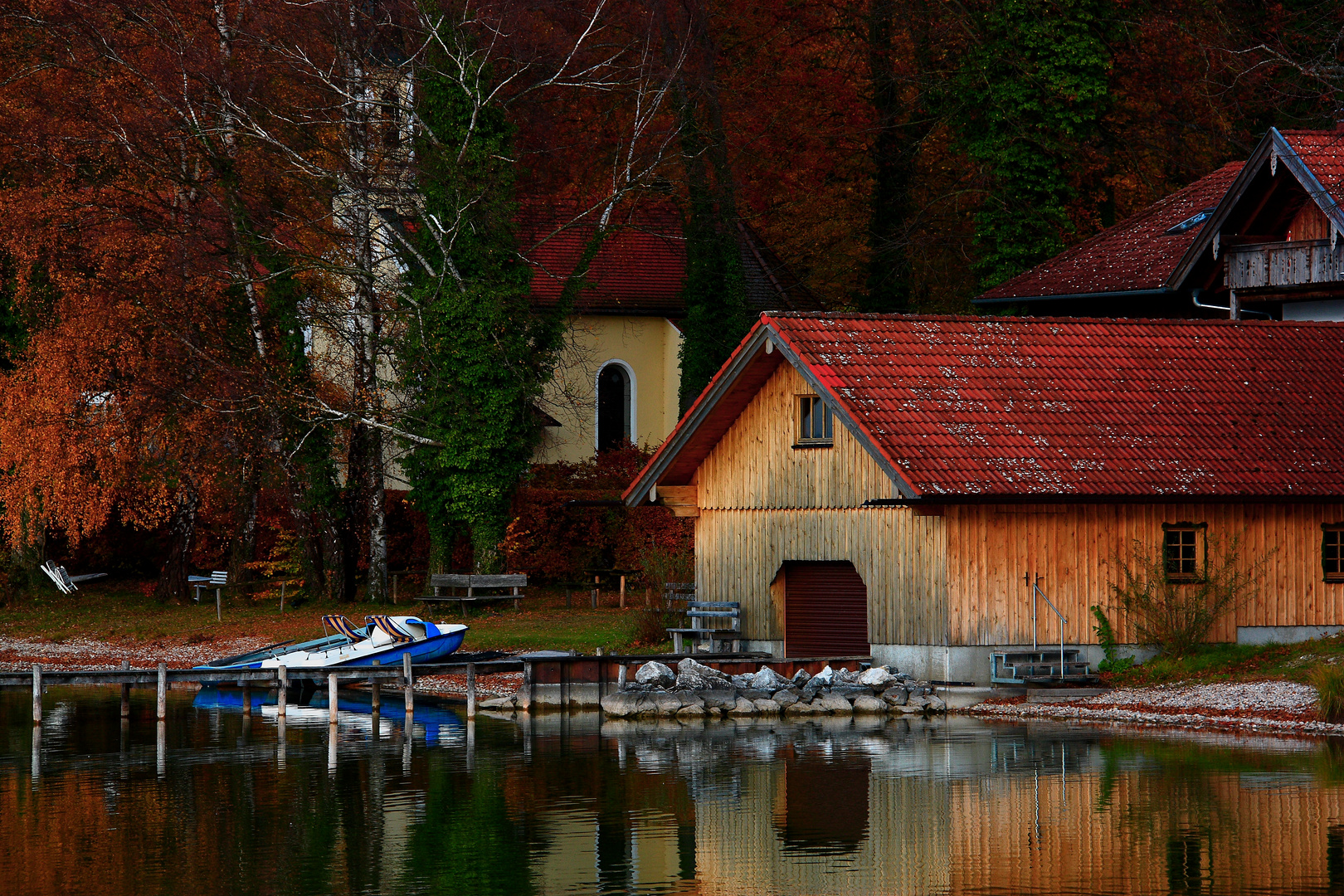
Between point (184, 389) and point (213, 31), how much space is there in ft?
30.3

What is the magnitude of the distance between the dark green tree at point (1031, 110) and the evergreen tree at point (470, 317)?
1326 centimetres

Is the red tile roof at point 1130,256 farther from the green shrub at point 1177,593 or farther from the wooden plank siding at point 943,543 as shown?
the green shrub at point 1177,593

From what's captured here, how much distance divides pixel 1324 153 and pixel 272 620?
24.9 metres

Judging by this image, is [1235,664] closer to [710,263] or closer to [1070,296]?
[1070,296]

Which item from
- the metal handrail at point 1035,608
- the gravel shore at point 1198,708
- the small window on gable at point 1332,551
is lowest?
the gravel shore at point 1198,708

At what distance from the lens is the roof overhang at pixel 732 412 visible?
1048 inches

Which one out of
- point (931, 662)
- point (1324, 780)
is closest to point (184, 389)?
point (931, 662)

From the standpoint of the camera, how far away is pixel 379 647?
30.3 m

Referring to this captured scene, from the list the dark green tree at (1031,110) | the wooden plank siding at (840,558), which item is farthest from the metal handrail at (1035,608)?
the dark green tree at (1031,110)

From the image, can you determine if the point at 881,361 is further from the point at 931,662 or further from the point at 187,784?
the point at 187,784

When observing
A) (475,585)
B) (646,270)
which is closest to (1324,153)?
(475,585)

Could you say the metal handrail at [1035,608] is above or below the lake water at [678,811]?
above

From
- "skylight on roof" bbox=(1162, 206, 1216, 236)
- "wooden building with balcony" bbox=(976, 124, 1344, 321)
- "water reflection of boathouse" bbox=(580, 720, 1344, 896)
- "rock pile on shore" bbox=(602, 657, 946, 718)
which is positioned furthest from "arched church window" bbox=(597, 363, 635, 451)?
"water reflection of boathouse" bbox=(580, 720, 1344, 896)

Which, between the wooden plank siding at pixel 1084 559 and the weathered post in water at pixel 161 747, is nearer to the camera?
the weathered post in water at pixel 161 747
